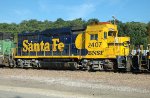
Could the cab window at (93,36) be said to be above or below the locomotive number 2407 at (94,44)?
above

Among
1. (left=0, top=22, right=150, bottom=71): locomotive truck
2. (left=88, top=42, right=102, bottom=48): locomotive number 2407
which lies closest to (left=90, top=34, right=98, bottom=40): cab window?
(left=0, top=22, right=150, bottom=71): locomotive truck

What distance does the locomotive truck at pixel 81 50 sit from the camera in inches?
968

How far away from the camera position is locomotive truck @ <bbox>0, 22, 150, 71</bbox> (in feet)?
80.7

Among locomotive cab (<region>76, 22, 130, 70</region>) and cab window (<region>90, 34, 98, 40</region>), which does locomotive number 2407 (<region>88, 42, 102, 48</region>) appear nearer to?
locomotive cab (<region>76, 22, 130, 70</region>)

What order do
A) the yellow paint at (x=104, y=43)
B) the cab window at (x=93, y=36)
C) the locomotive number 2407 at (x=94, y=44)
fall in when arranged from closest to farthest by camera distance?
the yellow paint at (x=104, y=43) < the locomotive number 2407 at (x=94, y=44) < the cab window at (x=93, y=36)

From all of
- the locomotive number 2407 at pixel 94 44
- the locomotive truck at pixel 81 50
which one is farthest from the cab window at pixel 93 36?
the locomotive number 2407 at pixel 94 44

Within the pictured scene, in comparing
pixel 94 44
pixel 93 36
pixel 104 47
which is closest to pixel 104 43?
pixel 104 47

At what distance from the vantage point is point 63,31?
28188 millimetres

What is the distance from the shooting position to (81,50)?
26656 mm

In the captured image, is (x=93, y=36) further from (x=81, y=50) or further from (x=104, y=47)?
(x=81, y=50)

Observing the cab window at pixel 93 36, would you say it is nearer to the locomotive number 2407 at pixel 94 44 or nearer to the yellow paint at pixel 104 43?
the yellow paint at pixel 104 43

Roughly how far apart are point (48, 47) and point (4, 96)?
54.3 ft

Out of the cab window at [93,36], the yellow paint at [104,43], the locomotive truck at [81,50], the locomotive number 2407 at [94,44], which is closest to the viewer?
the locomotive truck at [81,50]

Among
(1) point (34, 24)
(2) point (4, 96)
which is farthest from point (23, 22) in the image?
(2) point (4, 96)
